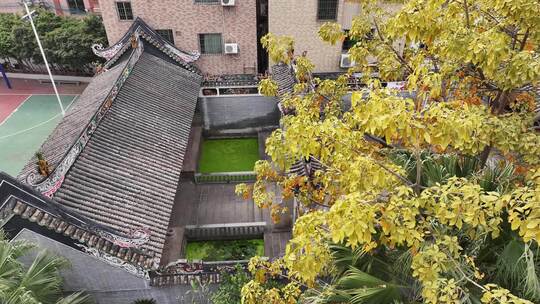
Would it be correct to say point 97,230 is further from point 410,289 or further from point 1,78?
point 1,78

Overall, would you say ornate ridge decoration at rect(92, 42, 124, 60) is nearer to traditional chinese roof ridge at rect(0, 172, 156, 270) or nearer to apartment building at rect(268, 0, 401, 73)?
apartment building at rect(268, 0, 401, 73)

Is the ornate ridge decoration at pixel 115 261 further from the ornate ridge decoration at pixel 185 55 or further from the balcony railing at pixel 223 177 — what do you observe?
the ornate ridge decoration at pixel 185 55

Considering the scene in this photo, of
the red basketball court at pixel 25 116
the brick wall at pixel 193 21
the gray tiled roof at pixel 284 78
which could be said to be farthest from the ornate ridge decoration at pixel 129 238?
the brick wall at pixel 193 21

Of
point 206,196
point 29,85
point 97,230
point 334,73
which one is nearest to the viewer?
point 97,230

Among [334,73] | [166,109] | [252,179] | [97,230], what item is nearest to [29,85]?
[166,109]

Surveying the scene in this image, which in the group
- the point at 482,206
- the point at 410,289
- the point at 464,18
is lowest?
the point at 410,289

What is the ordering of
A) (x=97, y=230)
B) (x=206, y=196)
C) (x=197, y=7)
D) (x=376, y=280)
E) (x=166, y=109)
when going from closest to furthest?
(x=376, y=280) < (x=97, y=230) < (x=166, y=109) < (x=206, y=196) < (x=197, y=7)
